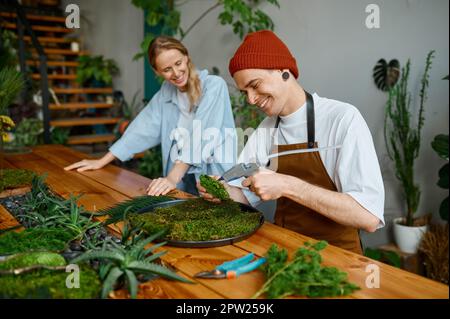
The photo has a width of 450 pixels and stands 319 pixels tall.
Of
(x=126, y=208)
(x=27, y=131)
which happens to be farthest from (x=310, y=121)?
(x=27, y=131)

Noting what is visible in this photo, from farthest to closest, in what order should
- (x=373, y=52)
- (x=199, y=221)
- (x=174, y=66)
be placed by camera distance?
(x=373, y=52)
(x=174, y=66)
(x=199, y=221)

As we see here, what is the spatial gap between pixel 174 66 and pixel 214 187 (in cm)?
104

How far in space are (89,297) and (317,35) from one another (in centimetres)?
341

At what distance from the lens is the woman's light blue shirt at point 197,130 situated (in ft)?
8.42

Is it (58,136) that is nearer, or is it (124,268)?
(124,268)

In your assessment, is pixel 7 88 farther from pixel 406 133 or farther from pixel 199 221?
pixel 406 133

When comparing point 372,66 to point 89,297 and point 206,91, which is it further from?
point 89,297

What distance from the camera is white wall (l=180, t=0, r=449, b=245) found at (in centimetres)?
321

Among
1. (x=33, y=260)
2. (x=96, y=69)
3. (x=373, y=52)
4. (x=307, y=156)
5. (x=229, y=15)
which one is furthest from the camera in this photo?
(x=96, y=69)

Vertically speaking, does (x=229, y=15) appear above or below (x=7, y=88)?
above

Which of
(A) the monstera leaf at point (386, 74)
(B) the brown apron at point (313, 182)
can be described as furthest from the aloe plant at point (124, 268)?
(A) the monstera leaf at point (386, 74)

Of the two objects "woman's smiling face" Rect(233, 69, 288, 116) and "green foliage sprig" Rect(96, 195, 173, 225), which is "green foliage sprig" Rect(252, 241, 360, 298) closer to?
"green foliage sprig" Rect(96, 195, 173, 225)

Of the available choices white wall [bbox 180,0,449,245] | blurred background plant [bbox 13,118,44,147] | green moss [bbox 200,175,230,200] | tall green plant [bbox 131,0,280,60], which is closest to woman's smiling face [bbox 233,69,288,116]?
green moss [bbox 200,175,230,200]

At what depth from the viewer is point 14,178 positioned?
215cm
